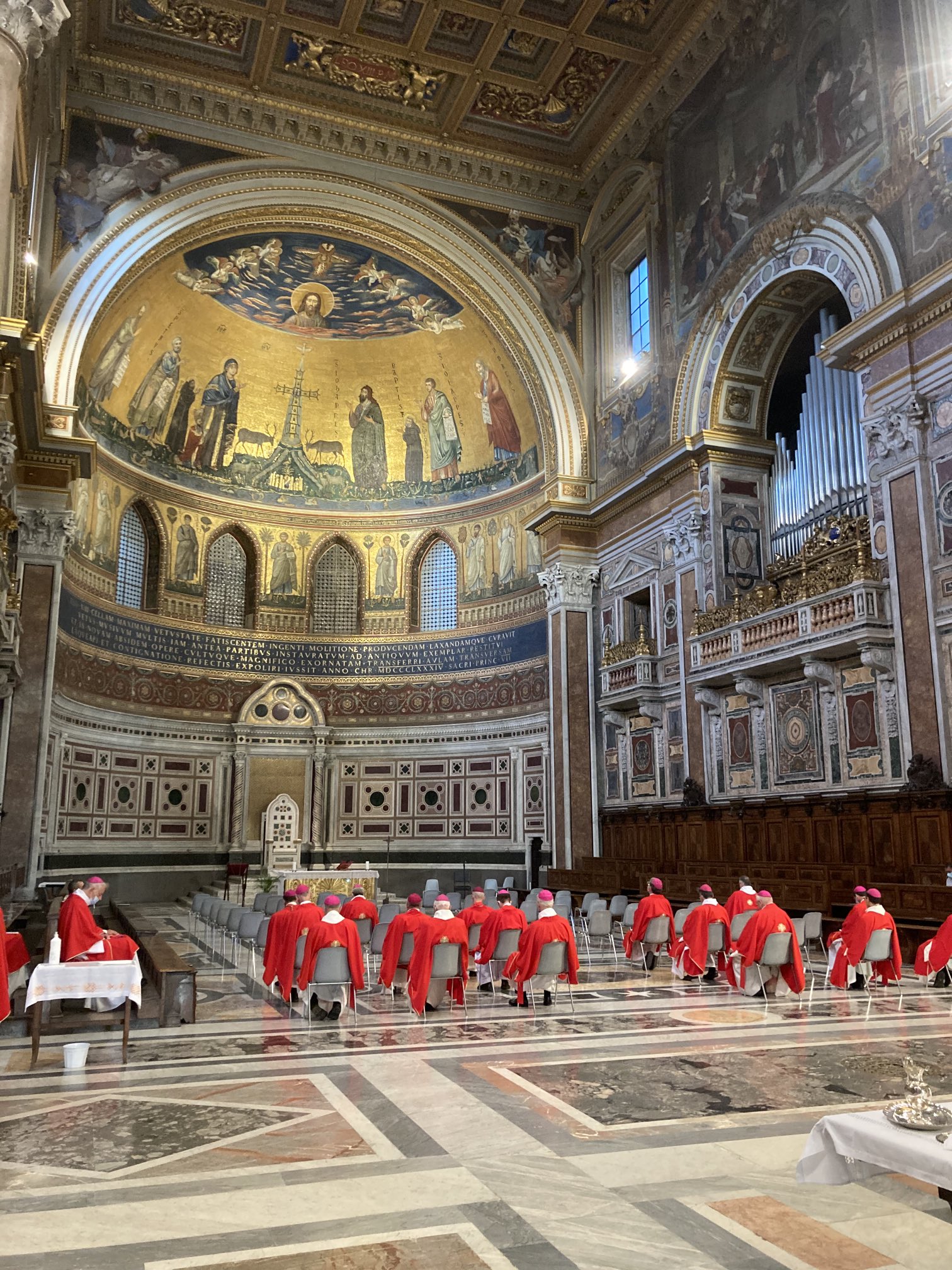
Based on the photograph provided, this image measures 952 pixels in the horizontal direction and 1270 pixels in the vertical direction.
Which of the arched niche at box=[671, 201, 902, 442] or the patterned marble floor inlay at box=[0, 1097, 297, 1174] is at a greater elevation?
the arched niche at box=[671, 201, 902, 442]

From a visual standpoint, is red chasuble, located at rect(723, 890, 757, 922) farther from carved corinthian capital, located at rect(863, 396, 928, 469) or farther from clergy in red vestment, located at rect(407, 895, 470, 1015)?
carved corinthian capital, located at rect(863, 396, 928, 469)

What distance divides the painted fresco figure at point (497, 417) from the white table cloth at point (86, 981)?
24.4 metres

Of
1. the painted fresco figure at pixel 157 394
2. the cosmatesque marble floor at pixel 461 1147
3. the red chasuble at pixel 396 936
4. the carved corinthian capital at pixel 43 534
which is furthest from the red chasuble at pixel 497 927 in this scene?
the painted fresco figure at pixel 157 394

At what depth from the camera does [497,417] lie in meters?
31.8

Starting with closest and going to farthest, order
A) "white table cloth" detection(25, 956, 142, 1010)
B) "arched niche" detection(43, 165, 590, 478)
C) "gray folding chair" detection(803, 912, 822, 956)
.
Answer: "white table cloth" detection(25, 956, 142, 1010), "gray folding chair" detection(803, 912, 822, 956), "arched niche" detection(43, 165, 590, 478)

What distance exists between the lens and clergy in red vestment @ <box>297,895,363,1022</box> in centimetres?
1114

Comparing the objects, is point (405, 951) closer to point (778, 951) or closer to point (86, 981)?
point (778, 951)

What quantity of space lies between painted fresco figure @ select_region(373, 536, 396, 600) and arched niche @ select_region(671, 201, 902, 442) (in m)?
12.1

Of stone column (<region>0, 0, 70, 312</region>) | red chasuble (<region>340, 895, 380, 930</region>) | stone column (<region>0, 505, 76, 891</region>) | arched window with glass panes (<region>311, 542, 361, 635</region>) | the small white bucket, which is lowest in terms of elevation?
the small white bucket

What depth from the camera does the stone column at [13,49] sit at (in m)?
13.2

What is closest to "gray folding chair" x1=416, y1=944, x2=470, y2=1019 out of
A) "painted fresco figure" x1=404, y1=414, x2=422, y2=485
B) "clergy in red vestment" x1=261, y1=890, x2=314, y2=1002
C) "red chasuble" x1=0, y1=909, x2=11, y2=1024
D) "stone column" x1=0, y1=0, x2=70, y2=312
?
"clergy in red vestment" x1=261, y1=890, x2=314, y2=1002

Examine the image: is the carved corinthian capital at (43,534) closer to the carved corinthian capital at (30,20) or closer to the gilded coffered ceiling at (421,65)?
the gilded coffered ceiling at (421,65)

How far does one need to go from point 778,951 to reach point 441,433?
23.6 meters

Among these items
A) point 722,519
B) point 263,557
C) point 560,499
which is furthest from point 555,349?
point 263,557
